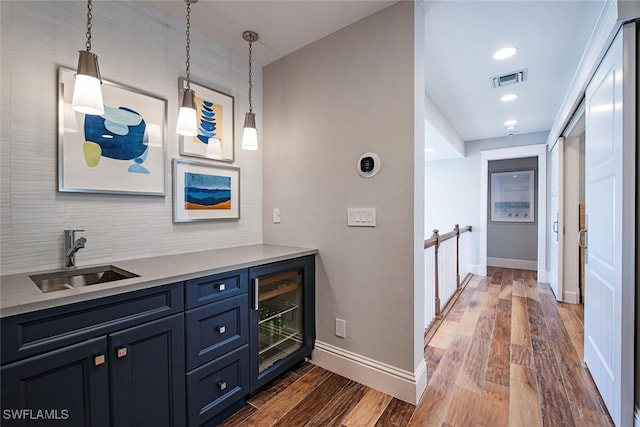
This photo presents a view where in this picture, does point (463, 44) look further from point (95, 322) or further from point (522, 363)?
point (95, 322)

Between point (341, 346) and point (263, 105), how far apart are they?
2.16m

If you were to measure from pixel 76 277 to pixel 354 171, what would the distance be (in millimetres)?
1758

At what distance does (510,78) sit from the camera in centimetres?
280

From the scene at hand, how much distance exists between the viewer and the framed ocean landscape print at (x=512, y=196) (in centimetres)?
594

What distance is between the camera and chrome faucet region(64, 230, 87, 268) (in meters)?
1.49

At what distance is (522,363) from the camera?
222 centimetres

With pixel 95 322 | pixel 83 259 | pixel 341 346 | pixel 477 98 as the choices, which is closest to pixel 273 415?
pixel 341 346

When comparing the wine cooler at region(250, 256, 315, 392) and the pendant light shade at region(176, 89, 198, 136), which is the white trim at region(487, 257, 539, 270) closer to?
the wine cooler at region(250, 256, 315, 392)

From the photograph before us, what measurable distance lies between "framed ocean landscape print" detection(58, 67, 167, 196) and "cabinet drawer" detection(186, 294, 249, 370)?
904mm

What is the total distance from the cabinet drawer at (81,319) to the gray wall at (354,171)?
3.78ft

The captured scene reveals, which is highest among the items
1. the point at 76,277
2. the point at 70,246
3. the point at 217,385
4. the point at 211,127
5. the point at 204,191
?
the point at 211,127

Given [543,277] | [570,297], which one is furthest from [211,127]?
[543,277]

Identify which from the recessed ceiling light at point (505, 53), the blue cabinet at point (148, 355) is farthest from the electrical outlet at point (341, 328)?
the recessed ceiling light at point (505, 53)

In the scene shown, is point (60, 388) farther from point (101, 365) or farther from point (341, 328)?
point (341, 328)
